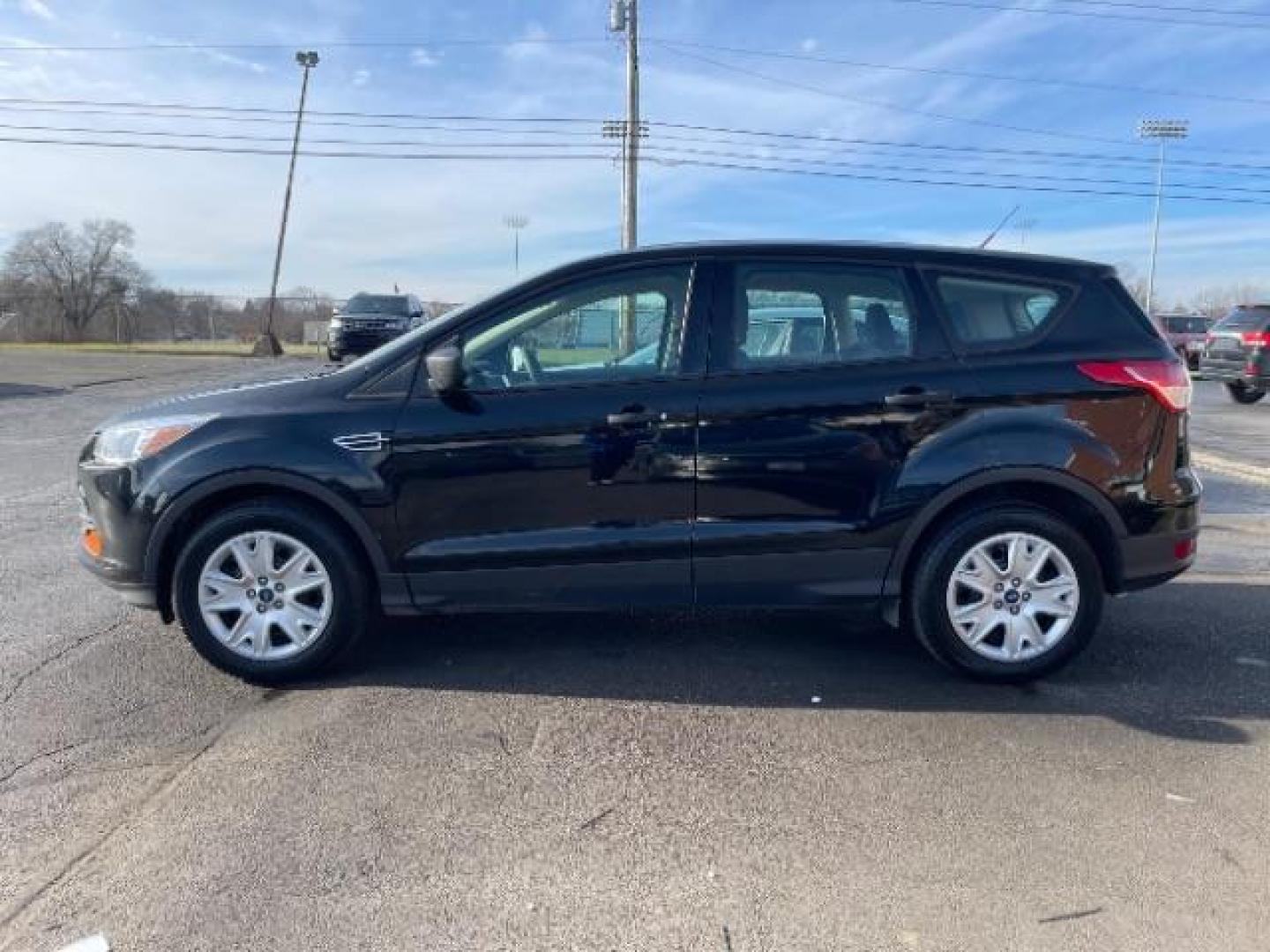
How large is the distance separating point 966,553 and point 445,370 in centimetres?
228

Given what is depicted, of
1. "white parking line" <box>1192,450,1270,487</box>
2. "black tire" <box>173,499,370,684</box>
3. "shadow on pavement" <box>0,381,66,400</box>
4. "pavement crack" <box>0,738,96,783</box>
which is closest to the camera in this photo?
"pavement crack" <box>0,738,96,783</box>

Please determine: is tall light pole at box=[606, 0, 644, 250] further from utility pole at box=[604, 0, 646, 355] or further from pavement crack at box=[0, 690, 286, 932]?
pavement crack at box=[0, 690, 286, 932]

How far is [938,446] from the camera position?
4059 millimetres

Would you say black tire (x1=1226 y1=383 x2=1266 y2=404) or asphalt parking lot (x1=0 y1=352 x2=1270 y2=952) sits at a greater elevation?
black tire (x1=1226 y1=383 x2=1266 y2=404)

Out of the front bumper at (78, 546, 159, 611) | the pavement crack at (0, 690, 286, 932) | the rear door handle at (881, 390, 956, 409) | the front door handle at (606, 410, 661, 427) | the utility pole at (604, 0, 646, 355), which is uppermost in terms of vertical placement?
the utility pole at (604, 0, 646, 355)

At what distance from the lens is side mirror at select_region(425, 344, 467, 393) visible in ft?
12.9

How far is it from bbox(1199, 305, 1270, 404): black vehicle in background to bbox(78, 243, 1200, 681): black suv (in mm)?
16526

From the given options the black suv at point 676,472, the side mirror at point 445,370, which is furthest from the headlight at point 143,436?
the side mirror at point 445,370

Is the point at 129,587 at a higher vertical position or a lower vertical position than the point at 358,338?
lower

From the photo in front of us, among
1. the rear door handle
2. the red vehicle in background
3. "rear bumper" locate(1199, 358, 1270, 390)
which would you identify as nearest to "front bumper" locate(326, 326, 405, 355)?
"rear bumper" locate(1199, 358, 1270, 390)

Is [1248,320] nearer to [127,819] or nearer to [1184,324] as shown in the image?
[1184,324]

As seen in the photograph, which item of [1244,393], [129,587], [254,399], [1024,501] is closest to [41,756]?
[129,587]

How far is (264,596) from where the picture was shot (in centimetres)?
409

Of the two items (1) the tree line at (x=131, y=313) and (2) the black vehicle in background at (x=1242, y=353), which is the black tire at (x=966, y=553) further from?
(1) the tree line at (x=131, y=313)
